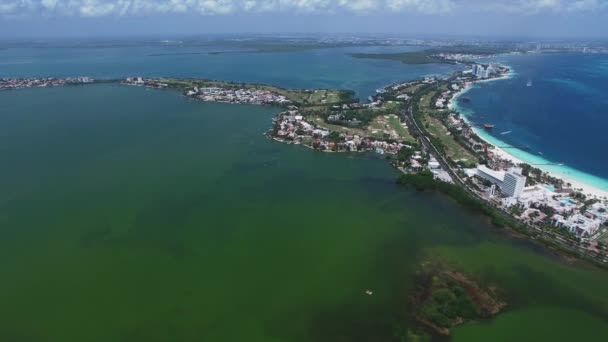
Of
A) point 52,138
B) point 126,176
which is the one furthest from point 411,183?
point 52,138

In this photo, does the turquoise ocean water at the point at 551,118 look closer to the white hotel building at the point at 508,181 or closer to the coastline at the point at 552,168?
the coastline at the point at 552,168

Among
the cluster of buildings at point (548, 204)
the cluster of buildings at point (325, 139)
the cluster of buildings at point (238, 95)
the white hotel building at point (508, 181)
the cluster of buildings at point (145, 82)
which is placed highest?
the cluster of buildings at point (145, 82)

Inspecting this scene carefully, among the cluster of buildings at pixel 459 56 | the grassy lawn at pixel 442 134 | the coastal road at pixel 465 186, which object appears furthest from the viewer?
the cluster of buildings at pixel 459 56

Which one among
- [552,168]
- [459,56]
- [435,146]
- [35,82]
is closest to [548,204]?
[552,168]

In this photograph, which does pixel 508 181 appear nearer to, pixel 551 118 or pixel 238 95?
pixel 551 118

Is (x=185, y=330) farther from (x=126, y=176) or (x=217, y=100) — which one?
(x=217, y=100)

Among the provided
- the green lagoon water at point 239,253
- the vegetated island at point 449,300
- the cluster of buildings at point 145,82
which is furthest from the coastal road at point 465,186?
the cluster of buildings at point 145,82

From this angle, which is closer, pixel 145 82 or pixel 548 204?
pixel 548 204
